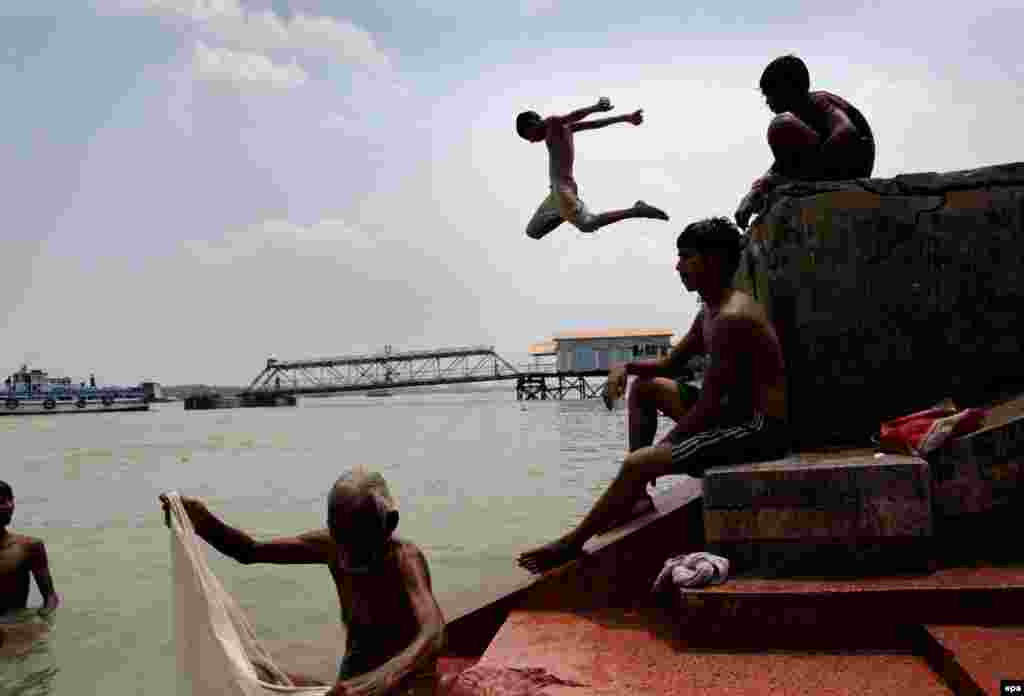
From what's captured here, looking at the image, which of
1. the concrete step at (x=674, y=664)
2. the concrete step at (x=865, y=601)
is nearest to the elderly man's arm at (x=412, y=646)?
the concrete step at (x=674, y=664)

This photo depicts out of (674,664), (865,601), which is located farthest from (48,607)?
(865,601)

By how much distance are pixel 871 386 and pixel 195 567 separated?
339 cm

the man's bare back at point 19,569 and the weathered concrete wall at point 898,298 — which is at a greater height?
the weathered concrete wall at point 898,298

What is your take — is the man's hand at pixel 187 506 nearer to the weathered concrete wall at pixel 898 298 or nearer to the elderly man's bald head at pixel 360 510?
the elderly man's bald head at pixel 360 510

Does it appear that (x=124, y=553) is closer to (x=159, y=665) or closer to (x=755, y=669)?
(x=159, y=665)

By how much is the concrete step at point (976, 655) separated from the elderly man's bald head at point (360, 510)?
5.81ft

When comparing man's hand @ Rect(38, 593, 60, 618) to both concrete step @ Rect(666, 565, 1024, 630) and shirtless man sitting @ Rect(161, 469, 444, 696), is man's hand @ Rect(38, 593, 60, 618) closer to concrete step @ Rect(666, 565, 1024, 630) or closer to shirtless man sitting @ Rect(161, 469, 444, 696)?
shirtless man sitting @ Rect(161, 469, 444, 696)

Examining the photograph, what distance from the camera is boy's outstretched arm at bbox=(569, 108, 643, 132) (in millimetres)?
6727

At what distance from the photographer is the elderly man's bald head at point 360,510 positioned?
236cm

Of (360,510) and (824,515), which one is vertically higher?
(360,510)

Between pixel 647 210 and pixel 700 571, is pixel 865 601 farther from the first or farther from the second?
pixel 647 210

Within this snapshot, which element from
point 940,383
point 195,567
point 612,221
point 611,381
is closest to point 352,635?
point 195,567

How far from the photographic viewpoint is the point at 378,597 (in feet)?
8.11

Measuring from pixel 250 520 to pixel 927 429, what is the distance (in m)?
10.1
